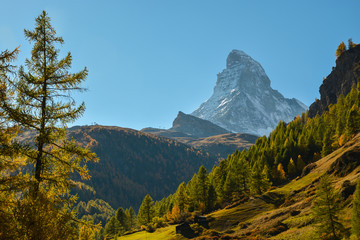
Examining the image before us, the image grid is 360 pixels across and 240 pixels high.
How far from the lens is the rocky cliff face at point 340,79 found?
14175 cm

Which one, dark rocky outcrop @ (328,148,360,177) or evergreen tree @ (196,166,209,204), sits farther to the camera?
evergreen tree @ (196,166,209,204)

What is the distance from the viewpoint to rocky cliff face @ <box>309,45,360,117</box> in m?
142

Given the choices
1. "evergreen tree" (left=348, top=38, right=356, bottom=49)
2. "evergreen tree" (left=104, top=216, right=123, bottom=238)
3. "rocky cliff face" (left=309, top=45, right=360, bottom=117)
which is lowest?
"evergreen tree" (left=104, top=216, right=123, bottom=238)

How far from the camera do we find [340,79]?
157 meters

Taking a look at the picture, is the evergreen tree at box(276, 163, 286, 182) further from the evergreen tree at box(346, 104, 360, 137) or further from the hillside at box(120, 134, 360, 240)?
the evergreen tree at box(346, 104, 360, 137)

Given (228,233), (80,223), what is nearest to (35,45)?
(80,223)

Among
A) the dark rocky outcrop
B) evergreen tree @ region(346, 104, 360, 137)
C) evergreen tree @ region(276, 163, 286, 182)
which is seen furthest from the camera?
evergreen tree @ region(276, 163, 286, 182)

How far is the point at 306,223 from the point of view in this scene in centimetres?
3859

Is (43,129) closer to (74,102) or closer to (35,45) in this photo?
(74,102)

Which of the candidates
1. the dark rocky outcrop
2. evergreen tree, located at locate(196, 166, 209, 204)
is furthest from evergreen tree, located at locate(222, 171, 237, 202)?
the dark rocky outcrop

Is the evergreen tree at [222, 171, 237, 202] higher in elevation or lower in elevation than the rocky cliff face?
lower

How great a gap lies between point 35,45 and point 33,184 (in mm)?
7915

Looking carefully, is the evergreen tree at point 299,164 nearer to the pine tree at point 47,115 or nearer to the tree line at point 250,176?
the tree line at point 250,176

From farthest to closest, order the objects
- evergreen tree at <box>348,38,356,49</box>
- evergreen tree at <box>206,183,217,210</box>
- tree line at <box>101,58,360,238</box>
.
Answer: evergreen tree at <box>348,38,356,49</box>, evergreen tree at <box>206,183,217,210</box>, tree line at <box>101,58,360,238</box>
